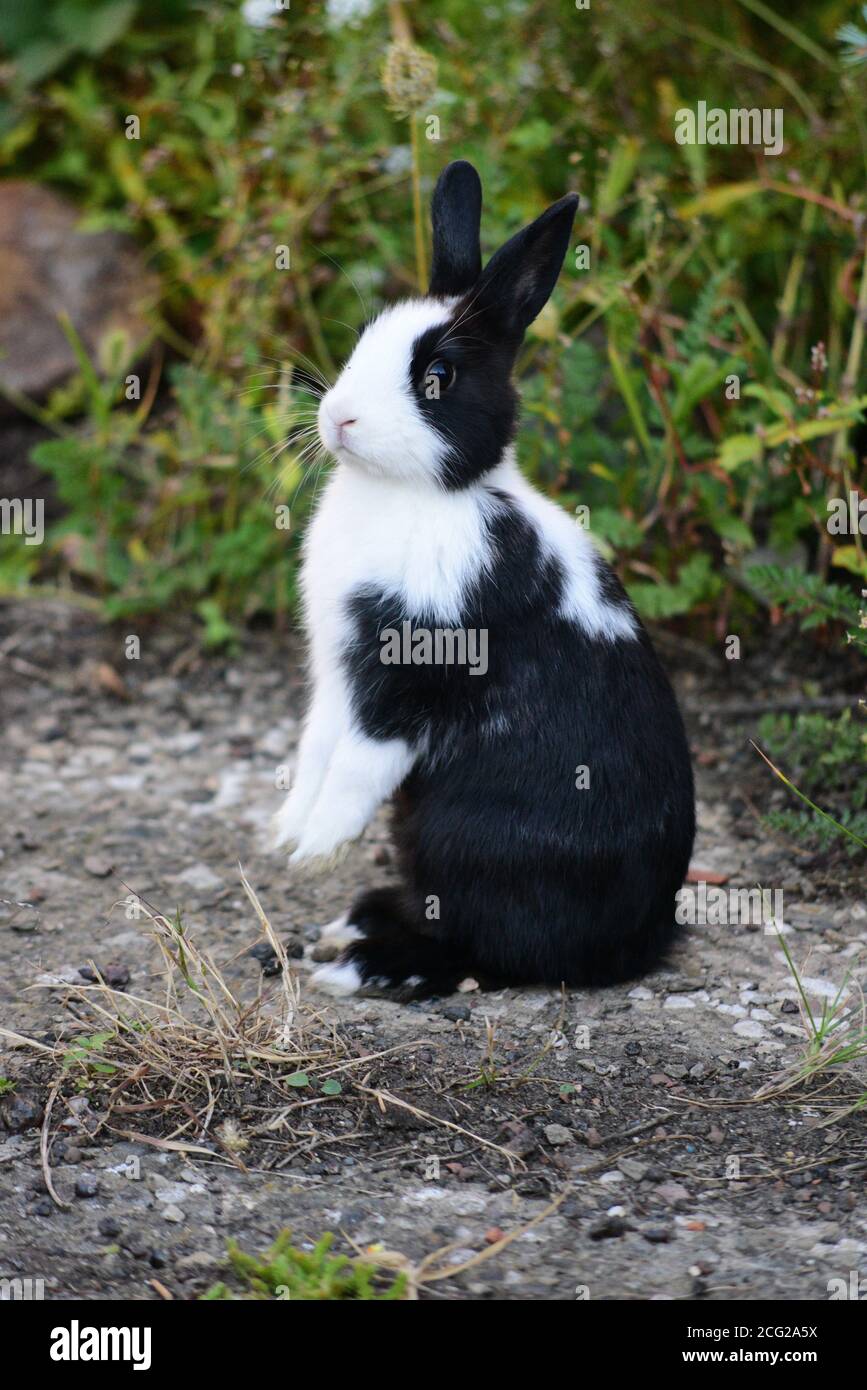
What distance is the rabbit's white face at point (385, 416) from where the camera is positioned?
3.49 meters

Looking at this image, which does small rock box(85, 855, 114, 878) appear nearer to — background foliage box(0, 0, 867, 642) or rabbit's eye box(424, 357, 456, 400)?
background foliage box(0, 0, 867, 642)

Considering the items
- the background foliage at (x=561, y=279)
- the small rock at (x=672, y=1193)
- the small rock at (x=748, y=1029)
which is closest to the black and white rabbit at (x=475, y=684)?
the small rock at (x=748, y=1029)

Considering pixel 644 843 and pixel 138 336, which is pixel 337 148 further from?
pixel 644 843

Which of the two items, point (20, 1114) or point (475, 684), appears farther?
point (475, 684)

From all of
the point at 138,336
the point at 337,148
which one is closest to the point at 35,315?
the point at 138,336

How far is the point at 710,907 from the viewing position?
424 cm

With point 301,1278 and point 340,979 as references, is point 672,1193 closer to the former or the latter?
point 301,1278

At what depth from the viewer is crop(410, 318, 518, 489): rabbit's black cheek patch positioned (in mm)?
3533

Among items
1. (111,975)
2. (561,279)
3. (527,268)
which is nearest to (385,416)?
(527,268)

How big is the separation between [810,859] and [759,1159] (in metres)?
1.50

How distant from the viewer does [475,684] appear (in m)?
3.63

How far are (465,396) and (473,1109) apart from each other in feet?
5.31

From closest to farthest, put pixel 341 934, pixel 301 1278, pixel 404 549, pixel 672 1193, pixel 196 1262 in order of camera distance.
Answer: pixel 301 1278 < pixel 196 1262 < pixel 672 1193 < pixel 404 549 < pixel 341 934

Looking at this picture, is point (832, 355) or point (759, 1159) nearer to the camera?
point (759, 1159)
